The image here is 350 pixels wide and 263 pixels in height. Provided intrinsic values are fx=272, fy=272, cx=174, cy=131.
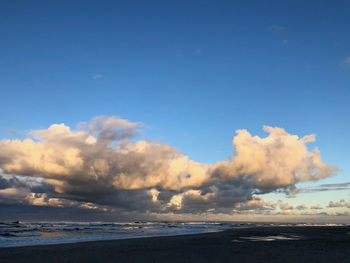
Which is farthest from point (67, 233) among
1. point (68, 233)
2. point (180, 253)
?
point (180, 253)

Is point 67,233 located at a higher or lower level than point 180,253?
lower

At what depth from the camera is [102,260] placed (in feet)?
62.5

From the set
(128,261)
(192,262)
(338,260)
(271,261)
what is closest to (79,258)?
(128,261)

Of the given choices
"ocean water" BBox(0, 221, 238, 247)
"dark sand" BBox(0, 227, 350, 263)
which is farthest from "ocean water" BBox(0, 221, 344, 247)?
"dark sand" BBox(0, 227, 350, 263)

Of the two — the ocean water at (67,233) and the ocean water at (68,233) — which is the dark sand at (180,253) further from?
the ocean water at (67,233)

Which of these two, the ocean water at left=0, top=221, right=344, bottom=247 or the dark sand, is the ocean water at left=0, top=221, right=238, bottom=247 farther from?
the dark sand

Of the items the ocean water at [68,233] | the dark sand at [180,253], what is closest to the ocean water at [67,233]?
the ocean water at [68,233]

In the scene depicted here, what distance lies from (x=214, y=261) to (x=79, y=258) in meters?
9.86

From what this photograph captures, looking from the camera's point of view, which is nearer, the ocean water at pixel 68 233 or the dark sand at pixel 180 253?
the dark sand at pixel 180 253

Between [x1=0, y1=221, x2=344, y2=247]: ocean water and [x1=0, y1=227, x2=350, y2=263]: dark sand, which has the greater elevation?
[x1=0, y1=227, x2=350, y2=263]: dark sand

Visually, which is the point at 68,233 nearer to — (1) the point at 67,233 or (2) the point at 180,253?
(1) the point at 67,233

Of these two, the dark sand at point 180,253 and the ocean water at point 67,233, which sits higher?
the dark sand at point 180,253

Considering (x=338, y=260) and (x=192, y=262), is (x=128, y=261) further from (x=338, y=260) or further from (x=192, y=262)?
(x=338, y=260)

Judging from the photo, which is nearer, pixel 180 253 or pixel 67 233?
pixel 180 253
